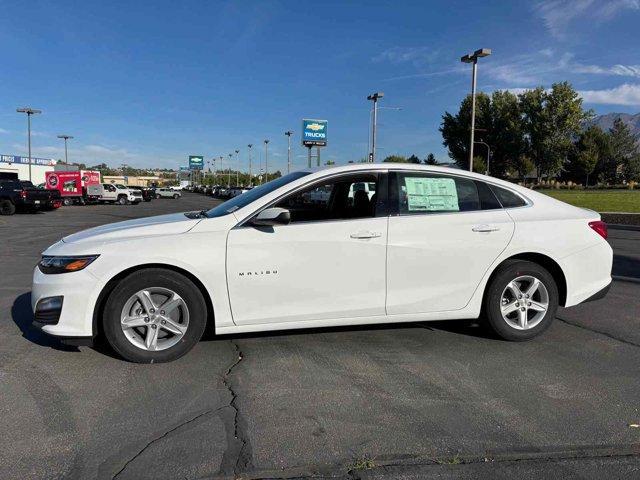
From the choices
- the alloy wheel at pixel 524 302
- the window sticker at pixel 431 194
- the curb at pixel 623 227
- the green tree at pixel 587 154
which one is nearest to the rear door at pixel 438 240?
the window sticker at pixel 431 194

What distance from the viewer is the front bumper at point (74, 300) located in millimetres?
3951

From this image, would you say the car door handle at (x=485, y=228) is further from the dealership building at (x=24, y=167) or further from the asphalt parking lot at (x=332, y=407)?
the dealership building at (x=24, y=167)

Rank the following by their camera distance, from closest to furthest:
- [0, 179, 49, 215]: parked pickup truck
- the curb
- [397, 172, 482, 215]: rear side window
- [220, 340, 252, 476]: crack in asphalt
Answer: [220, 340, 252, 476]: crack in asphalt
[397, 172, 482, 215]: rear side window
the curb
[0, 179, 49, 215]: parked pickup truck

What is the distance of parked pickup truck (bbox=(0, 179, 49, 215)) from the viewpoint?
24562 millimetres

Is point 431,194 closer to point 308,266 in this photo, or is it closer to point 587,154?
point 308,266

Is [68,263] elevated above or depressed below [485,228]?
below

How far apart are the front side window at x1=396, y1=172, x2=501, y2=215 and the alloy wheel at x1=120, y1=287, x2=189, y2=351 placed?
6.76 feet

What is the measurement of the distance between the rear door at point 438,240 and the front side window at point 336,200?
225mm

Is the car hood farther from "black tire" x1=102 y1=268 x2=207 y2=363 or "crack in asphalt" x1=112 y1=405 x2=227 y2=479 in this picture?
"crack in asphalt" x1=112 y1=405 x2=227 y2=479

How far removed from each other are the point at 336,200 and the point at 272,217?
36.8 inches

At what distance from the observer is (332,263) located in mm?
4285

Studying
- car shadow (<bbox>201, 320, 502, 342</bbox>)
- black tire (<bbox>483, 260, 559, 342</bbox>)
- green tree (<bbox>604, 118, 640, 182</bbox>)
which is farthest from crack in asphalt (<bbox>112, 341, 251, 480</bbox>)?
green tree (<bbox>604, 118, 640, 182</bbox>)

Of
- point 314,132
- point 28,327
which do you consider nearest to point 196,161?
point 314,132

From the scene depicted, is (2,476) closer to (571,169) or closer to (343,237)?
(343,237)
